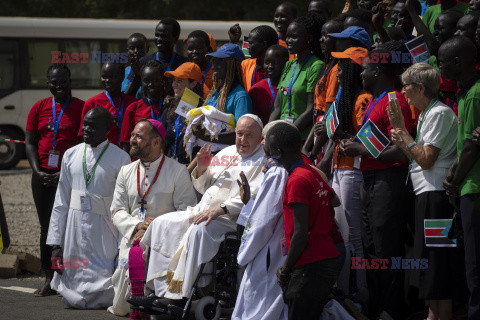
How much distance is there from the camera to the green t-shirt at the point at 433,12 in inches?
345

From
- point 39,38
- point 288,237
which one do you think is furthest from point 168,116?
point 39,38

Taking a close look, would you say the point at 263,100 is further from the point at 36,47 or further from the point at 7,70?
the point at 7,70

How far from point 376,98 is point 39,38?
16531 mm

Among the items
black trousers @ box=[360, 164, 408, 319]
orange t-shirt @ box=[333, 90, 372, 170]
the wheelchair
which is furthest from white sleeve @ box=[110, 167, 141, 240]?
black trousers @ box=[360, 164, 408, 319]

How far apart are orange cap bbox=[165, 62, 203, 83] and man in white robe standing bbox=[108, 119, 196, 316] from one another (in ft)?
2.69

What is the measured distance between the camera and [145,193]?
8.28 metres

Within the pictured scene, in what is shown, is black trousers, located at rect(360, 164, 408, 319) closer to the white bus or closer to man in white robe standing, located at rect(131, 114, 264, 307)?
man in white robe standing, located at rect(131, 114, 264, 307)

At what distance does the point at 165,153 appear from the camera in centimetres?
917

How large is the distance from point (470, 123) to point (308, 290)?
5.63ft

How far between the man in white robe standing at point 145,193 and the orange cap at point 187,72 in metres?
0.82

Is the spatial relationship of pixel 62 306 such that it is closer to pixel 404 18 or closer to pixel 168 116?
pixel 168 116

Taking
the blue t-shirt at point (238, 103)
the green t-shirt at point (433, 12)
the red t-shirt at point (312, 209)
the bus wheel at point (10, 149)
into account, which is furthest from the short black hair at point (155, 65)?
the bus wheel at point (10, 149)

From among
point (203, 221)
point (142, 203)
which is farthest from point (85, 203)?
point (203, 221)

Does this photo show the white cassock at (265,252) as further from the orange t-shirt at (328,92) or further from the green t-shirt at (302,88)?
the green t-shirt at (302,88)
